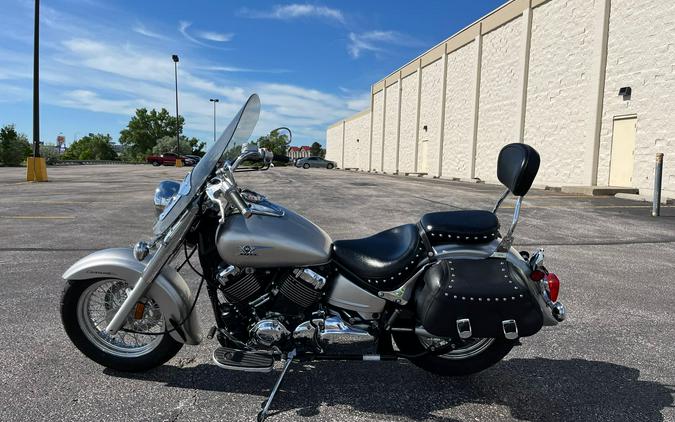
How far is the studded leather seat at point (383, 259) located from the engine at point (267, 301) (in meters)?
0.21

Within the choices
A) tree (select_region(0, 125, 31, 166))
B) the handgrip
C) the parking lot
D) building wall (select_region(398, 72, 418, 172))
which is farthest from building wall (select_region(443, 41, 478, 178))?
tree (select_region(0, 125, 31, 166))

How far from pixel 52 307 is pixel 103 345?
1.59m

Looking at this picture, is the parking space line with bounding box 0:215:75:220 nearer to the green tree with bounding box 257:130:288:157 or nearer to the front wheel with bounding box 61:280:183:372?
the front wheel with bounding box 61:280:183:372

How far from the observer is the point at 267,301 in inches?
108

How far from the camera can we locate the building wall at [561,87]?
746 inches

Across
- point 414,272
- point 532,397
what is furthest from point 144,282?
point 532,397

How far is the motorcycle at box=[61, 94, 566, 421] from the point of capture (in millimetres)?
2520

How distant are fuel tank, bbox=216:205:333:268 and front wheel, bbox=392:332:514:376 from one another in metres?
0.82

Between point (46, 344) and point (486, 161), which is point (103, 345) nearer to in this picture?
point (46, 344)

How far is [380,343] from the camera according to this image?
2.87 metres

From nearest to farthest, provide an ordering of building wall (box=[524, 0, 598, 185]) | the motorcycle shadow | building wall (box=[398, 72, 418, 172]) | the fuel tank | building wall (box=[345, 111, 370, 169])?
1. the fuel tank
2. the motorcycle shadow
3. building wall (box=[524, 0, 598, 185])
4. building wall (box=[398, 72, 418, 172])
5. building wall (box=[345, 111, 370, 169])

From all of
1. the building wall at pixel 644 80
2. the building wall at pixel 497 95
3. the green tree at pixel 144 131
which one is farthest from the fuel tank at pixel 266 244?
the green tree at pixel 144 131

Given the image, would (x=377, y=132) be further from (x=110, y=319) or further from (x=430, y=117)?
(x=110, y=319)

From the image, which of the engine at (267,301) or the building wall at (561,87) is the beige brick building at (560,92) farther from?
the engine at (267,301)
